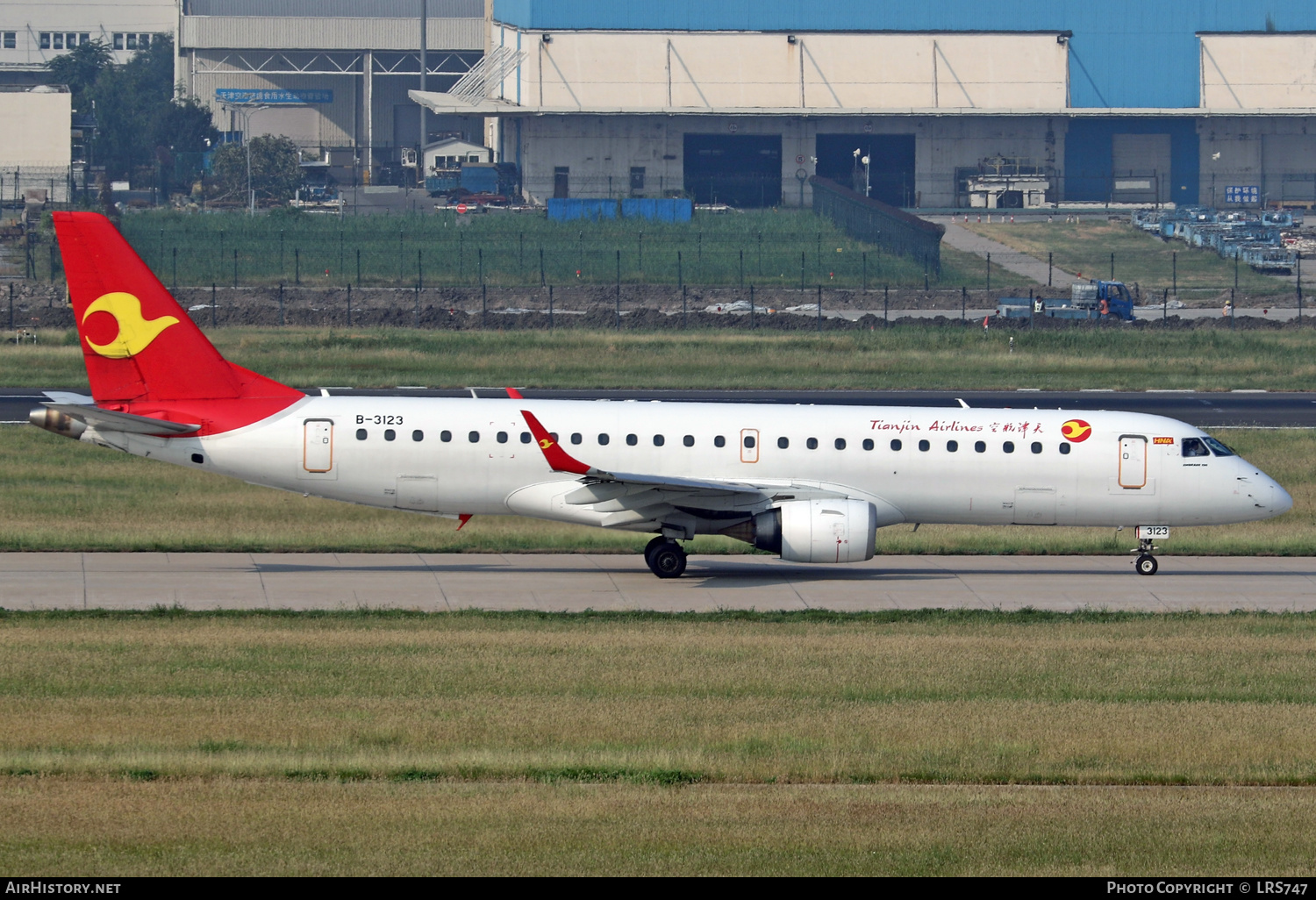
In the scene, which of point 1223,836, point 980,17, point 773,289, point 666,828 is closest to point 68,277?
point 666,828

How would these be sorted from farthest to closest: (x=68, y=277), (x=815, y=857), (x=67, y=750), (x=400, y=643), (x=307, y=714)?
(x=68, y=277), (x=400, y=643), (x=307, y=714), (x=67, y=750), (x=815, y=857)

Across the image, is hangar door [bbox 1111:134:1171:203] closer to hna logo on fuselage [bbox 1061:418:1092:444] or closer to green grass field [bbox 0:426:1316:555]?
green grass field [bbox 0:426:1316:555]

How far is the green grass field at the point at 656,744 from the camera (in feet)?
45.0

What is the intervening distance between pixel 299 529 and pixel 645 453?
8.77 m

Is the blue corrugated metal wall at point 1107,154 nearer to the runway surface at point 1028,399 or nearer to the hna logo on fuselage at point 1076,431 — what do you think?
the runway surface at point 1028,399

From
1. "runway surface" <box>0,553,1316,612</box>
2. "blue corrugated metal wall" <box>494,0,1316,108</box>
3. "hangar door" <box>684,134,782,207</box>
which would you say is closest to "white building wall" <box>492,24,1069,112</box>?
"blue corrugated metal wall" <box>494,0,1316,108</box>

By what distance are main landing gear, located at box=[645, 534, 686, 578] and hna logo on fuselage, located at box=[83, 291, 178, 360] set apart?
9.88 meters

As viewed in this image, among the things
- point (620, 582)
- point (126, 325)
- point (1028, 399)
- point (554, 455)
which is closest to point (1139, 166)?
point (1028, 399)

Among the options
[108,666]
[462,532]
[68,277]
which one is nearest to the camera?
[108,666]

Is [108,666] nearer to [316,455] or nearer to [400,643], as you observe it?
[400,643]

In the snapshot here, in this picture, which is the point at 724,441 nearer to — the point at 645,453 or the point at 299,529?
the point at 645,453

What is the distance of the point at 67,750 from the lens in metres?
17.0

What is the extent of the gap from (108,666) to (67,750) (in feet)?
15.1

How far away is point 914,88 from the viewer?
119m
